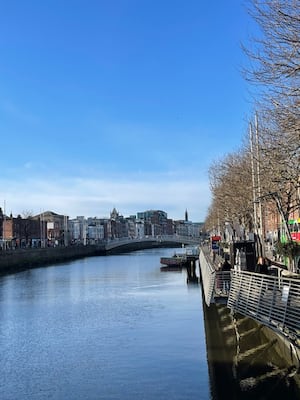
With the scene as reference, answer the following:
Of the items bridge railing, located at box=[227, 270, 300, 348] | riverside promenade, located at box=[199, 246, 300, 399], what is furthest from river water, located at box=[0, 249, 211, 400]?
bridge railing, located at box=[227, 270, 300, 348]

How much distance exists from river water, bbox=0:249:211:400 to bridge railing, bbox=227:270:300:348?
2.76 metres

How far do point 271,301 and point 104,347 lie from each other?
9281mm

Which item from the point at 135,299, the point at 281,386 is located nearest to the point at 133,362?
the point at 281,386

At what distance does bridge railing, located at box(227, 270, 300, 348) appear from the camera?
11.8 m

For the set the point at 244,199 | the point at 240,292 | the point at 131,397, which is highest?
the point at 244,199

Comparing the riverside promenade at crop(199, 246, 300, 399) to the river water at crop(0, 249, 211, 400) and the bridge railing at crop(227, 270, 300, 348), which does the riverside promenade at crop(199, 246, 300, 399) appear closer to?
the bridge railing at crop(227, 270, 300, 348)

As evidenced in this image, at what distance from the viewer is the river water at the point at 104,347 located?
50.5 ft

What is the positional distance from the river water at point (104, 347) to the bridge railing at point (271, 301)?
109 inches

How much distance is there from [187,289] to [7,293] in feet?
46.6

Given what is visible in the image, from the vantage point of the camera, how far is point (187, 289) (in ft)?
138

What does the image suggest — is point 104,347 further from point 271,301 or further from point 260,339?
point 271,301

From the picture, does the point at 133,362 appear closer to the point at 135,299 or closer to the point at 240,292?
the point at 240,292

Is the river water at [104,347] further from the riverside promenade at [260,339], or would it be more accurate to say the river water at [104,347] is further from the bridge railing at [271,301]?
the bridge railing at [271,301]

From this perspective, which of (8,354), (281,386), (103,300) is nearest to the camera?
(281,386)
